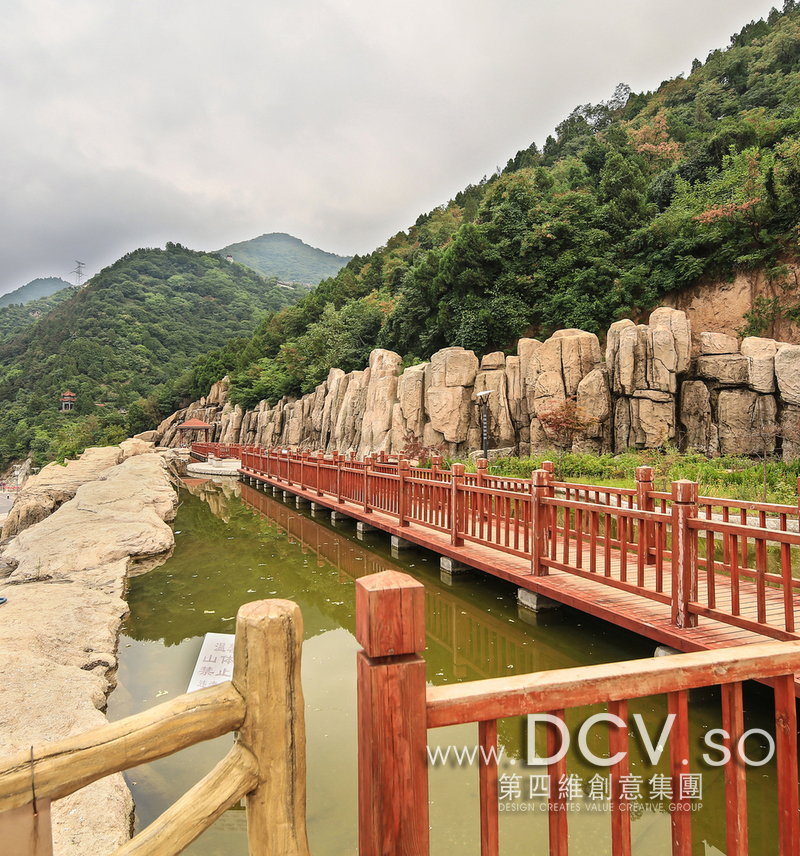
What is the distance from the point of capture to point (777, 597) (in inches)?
171

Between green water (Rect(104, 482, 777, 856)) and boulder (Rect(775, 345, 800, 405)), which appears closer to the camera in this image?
green water (Rect(104, 482, 777, 856))

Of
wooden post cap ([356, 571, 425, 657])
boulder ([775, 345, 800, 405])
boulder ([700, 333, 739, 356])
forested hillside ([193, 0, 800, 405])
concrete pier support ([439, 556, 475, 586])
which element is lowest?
concrete pier support ([439, 556, 475, 586])

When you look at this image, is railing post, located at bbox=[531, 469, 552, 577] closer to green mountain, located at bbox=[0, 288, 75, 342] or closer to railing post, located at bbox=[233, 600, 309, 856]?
railing post, located at bbox=[233, 600, 309, 856]

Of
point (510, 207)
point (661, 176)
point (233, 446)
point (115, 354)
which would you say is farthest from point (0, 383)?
point (661, 176)

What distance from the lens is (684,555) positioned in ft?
12.4

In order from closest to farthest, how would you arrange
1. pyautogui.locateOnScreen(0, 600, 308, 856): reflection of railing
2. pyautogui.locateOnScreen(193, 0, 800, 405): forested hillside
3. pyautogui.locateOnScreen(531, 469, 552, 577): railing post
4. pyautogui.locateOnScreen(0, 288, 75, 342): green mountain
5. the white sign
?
1. pyautogui.locateOnScreen(0, 600, 308, 856): reflection of railing
2. the white sign
3. pyautogui.locateOnScreen(531, 469, 552, 577): railing post
4. pyautogui.locateOnScreen(193, 0, 800, 405): forested hillside
5. pyautogui.locateOnScreen(0, 288, 75, 342): green mountain

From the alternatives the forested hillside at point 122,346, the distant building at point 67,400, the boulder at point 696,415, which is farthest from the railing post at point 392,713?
the distant building at point 67,400

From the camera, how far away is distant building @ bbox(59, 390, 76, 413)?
57312mm

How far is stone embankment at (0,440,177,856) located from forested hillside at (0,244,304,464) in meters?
36.0

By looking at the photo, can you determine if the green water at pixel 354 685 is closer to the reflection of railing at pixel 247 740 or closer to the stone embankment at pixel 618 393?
the reflection of railing at pixel 247 740

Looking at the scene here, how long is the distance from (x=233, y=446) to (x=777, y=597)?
26.8 meters

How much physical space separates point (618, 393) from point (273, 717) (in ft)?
53.2

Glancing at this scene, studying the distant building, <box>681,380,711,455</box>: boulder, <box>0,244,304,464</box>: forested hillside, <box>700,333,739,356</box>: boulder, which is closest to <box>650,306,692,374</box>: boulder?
<box>700,333,739,356</box>: boulder

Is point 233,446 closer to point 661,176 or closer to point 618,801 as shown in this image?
point 661,176
